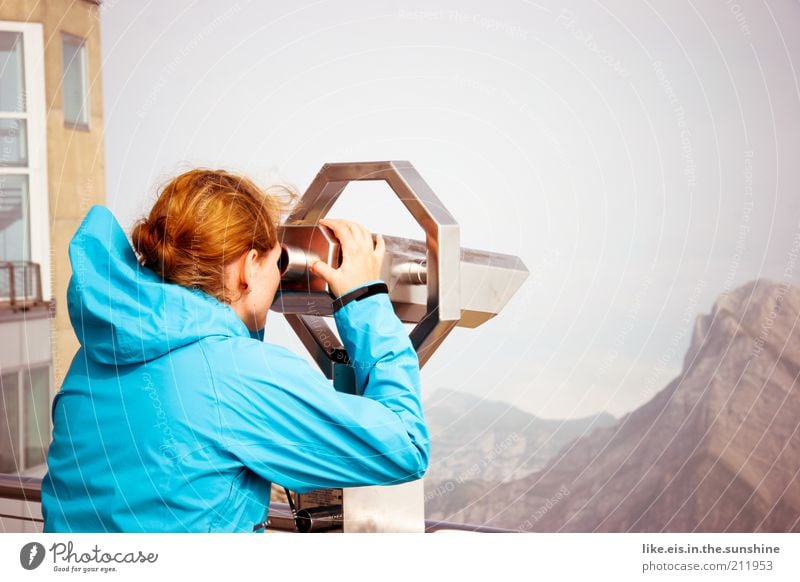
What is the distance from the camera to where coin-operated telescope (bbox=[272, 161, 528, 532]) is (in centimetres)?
85

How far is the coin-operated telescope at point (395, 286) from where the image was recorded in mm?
848

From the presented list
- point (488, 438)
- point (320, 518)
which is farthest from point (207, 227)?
point (488, 438)

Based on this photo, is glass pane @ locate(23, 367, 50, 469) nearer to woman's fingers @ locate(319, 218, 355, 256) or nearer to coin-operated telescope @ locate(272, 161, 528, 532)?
coin-operated telescope @ locate(272, 161, 528, 532)

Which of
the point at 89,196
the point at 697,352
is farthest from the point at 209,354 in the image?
the point at 89,196

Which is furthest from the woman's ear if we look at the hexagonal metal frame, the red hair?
the hexagonal metal frame

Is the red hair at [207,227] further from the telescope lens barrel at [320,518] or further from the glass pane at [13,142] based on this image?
the glass pane at [13,142]

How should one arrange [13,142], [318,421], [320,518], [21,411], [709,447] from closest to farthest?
1. [318,421]
2. [320,518]
3. [13,142]
4. [709,447]
5. [21,411]

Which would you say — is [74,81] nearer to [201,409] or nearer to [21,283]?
[21,283]

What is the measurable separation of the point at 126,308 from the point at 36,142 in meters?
1.65

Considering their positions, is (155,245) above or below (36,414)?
above

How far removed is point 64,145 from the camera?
2117mm

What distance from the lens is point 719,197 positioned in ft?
3.93
